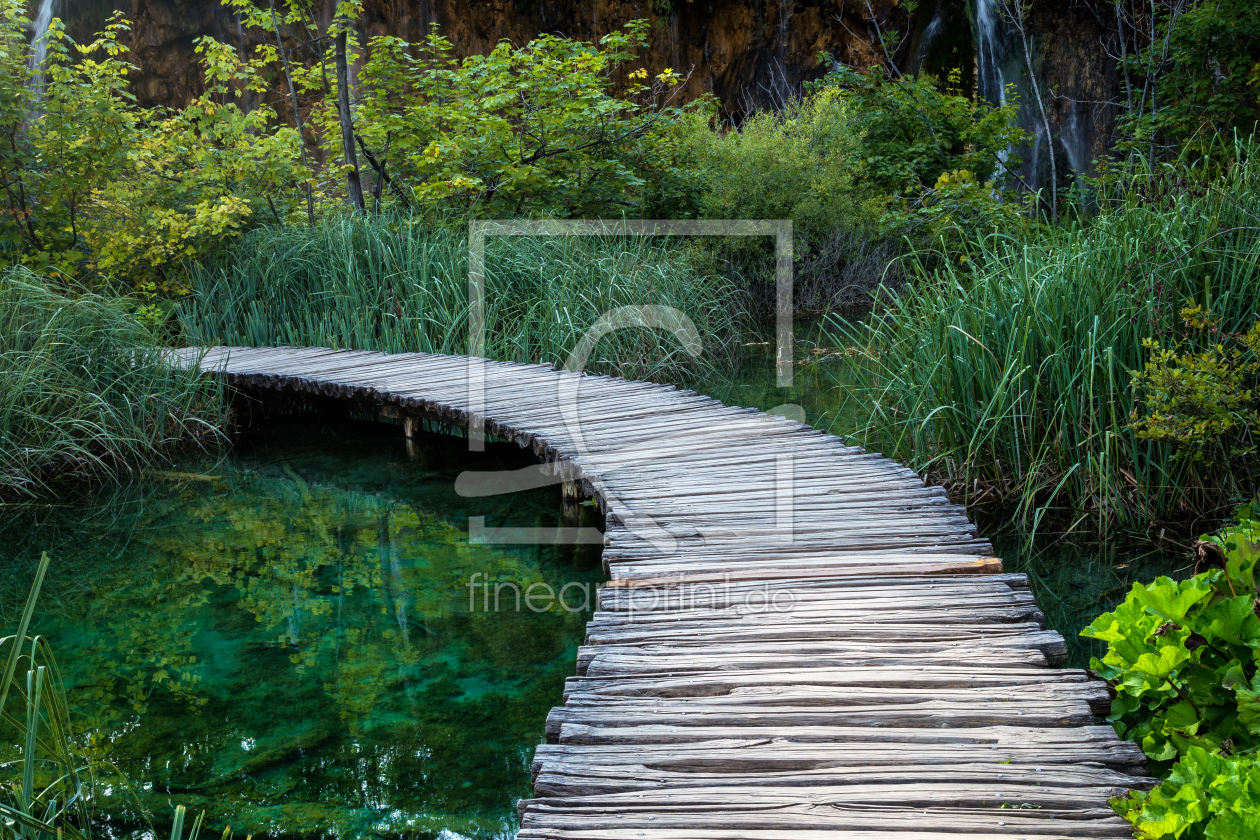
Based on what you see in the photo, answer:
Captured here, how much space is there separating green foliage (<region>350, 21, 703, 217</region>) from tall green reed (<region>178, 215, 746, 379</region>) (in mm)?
868

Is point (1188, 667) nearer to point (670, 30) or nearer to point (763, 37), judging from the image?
point (763, 37)

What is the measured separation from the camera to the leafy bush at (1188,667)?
1762mm

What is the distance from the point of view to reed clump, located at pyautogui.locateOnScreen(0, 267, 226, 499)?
511 centimetres

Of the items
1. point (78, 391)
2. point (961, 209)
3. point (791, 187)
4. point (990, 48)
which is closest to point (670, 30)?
point (990, 48)

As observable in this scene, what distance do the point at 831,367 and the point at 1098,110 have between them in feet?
16.6

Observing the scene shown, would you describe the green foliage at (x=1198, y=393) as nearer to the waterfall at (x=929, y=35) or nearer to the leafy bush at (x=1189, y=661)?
the leafy bush at (x=1189, y=661)

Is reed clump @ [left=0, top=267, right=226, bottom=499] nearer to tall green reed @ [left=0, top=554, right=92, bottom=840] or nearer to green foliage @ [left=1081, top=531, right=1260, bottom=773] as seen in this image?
tall green reed @ [left=0, top=554, right=92, bottom=840]

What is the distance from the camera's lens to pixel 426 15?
655 inches

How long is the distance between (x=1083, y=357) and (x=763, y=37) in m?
15.3

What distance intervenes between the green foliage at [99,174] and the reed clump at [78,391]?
1.18 m

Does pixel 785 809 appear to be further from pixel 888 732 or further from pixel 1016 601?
pixel 1016 601

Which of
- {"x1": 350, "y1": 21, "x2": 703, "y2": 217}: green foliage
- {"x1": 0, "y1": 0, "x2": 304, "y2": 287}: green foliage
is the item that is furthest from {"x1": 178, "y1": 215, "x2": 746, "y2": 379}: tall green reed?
{"x1": 350, "y1": 21, "x2": 703, "y2": 217}: green foliage

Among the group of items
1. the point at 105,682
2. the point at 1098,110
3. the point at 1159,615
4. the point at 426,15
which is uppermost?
the point at 426,15

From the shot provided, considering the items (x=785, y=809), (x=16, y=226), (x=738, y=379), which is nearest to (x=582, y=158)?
(x=738, y=379)
